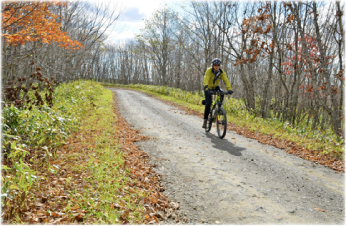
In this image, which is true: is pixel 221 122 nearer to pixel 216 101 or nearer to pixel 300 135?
pixel 216 101

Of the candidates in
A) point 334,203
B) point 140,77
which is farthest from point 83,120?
point 140,77

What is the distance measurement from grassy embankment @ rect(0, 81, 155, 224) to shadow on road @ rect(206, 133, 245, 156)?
280 centimetres

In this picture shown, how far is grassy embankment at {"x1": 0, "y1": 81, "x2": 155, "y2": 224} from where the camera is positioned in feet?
8.89

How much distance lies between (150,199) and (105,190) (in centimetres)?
77

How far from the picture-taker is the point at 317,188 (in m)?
3.76

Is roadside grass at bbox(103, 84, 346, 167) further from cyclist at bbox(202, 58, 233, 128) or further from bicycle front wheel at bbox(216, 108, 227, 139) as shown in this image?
cyclist at bbox(202, 58, 233, 128)

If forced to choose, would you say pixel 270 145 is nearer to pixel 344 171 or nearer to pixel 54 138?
pixel 344 171

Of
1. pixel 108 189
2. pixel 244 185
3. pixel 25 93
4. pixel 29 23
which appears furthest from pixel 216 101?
pixel 29 23

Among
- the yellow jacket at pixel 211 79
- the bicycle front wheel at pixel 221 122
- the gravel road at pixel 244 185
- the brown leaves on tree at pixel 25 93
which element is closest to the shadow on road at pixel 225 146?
the gravel road at pixel 244 185

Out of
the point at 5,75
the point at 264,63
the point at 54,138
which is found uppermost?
the point at 264,63

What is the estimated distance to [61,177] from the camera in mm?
3797

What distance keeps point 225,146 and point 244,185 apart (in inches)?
96.4

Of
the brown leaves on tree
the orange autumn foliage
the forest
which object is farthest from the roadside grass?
the orange autumn foliage

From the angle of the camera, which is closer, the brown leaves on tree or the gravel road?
the gravel road
